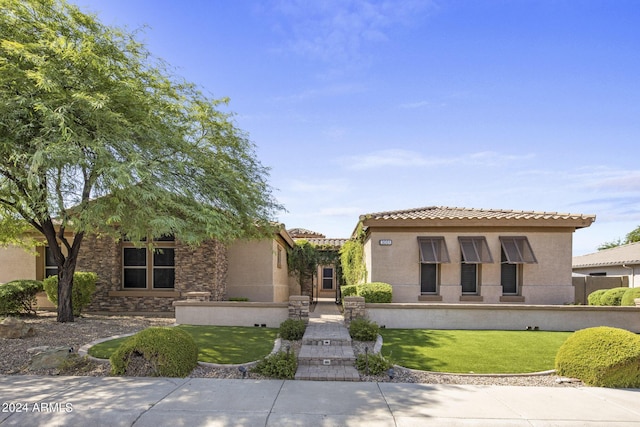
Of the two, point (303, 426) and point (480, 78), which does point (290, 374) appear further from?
point (480, 78)

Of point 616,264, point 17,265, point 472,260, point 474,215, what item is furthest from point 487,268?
point 17,265

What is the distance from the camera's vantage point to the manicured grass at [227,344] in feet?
29.6

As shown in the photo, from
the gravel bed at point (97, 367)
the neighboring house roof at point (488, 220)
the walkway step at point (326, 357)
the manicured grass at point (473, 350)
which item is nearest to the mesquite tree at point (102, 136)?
the gravel bed at point (97, 367)

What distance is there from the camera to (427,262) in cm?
1497

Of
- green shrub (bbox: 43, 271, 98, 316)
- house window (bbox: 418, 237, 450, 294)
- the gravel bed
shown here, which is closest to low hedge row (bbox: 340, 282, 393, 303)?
house window (bbox: 418, 237, 450, 294)

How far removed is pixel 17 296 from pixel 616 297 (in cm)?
2473

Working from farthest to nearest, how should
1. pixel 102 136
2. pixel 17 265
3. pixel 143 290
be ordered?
pixel 17 265 < pixel 143 290 < pixel 102 136

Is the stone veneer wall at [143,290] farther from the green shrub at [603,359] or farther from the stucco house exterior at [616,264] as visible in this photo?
the stucco house exterior at [616,264]

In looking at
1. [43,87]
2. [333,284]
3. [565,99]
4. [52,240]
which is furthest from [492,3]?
Result: [333,284]

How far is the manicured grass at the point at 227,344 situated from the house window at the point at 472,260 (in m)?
8.05

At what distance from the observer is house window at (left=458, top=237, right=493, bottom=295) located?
14.9 m

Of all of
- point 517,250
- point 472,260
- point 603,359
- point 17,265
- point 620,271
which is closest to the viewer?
point 603,359

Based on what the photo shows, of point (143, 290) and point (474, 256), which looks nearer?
point (474, 256)

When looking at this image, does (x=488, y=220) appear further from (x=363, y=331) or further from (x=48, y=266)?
(x=48, y=266)
